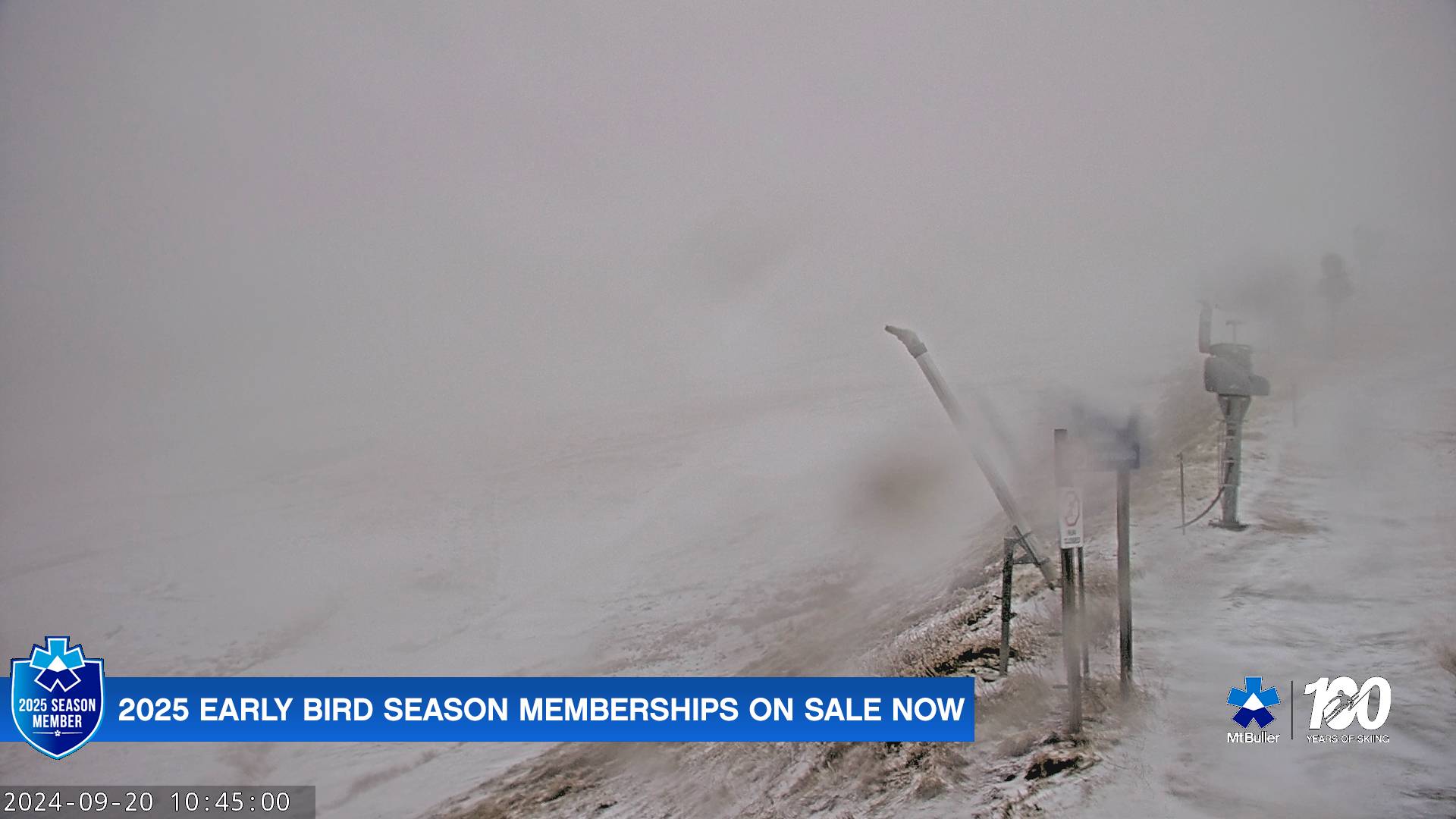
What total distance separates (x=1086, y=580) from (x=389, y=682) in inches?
496

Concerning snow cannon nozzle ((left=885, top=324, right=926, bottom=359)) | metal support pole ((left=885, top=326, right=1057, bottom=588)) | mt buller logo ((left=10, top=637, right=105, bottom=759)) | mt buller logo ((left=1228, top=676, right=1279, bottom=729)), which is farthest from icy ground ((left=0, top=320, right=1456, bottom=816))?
snow cannon nozzle ((left=885, top=324, right=926, bottom=359))

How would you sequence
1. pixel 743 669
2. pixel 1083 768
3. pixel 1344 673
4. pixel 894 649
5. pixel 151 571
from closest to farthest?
pixel 1083 768 → pixel 1344 673 → pixel 894 649 → pixel 743 669 → pixel 151 571

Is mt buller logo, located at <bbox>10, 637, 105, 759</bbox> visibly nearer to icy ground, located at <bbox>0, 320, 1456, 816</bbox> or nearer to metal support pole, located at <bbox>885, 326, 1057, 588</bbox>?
icy ground, located at <bbox>0, 320, 1456, 816</bbox>

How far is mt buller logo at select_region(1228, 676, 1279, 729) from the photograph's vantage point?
26.1 ft

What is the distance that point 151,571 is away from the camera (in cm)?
2608

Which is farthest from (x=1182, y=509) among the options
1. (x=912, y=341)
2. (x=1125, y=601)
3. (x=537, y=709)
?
(x=537, y=709)

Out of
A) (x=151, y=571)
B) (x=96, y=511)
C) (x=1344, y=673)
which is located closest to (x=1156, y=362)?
(x=1344, y=673)

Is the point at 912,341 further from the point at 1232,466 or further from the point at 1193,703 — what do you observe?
the point at 1232,466

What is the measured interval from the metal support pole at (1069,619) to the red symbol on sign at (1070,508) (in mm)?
124

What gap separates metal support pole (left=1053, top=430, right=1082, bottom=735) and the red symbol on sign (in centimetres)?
12

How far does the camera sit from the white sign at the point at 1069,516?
302 inches

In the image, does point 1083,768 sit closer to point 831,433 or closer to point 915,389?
point 831,433
